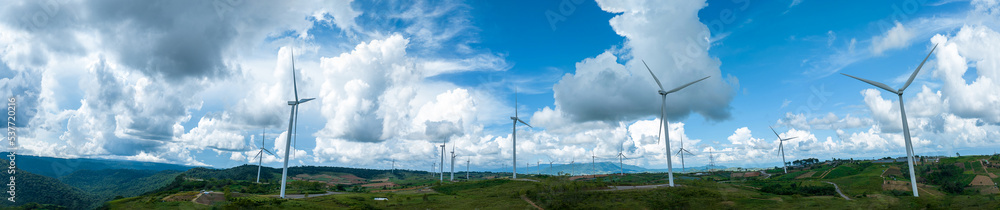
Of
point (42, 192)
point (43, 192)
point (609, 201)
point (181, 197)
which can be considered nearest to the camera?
point (181, 197)

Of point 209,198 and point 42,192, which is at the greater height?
point 42,192

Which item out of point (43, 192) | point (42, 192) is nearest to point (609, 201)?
point (43, 192)

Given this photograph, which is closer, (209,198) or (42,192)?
(209,198)

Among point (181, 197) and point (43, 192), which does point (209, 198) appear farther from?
point (43, 192)

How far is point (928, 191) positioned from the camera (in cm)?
14050

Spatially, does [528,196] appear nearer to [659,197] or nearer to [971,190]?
[659,197]

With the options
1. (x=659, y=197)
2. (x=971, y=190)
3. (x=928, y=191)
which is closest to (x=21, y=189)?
(x=659, y=197)

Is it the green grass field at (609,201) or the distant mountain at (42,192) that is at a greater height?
the distant mountain at (42,192)

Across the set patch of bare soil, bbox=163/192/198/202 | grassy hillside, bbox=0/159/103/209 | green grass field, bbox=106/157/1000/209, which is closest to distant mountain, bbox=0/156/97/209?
grassy hillside, bbox=0/159/103/209

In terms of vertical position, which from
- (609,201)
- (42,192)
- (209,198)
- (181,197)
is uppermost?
(42,192)

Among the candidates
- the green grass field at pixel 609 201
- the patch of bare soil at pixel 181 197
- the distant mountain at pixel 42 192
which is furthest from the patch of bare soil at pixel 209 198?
the distant mountain at pixel 42 192

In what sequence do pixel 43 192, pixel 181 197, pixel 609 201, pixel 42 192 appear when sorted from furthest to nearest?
pixel 609 201
pixel 42 192
pixel 43 192
pixel 181 197

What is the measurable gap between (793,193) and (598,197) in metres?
60.2

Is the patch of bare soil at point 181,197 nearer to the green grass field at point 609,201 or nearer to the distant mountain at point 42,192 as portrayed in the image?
the green grass field at point 609,201
